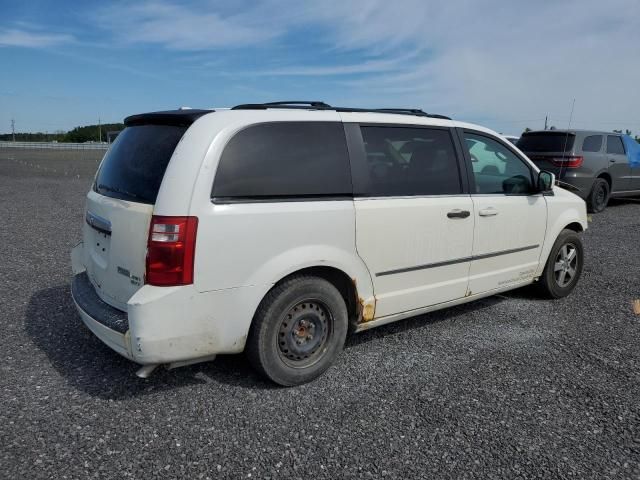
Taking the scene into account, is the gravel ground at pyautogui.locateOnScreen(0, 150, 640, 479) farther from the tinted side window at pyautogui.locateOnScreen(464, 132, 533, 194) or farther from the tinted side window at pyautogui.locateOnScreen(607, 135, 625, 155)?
the tinted side window at pyautogui.locateOnScreen(607, 135, 625, 155)

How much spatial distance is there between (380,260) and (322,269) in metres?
0.44

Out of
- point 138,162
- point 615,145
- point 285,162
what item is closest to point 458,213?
point 285,162

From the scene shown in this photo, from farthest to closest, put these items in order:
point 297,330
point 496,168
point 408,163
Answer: point 496,168, point 408,163, point 297,330

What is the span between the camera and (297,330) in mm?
3377

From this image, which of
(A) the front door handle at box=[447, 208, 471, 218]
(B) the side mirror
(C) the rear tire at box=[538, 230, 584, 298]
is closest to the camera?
(A) the front door handle at box=[447, 208, 471, 218]

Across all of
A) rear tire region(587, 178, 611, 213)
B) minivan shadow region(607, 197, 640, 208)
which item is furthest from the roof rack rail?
minivan shadow region(607, 197, 640, 208)

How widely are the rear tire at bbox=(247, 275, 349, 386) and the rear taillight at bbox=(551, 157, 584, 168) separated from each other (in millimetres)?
8440

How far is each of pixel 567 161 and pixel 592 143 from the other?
2.97ft

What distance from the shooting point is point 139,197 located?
306 cm

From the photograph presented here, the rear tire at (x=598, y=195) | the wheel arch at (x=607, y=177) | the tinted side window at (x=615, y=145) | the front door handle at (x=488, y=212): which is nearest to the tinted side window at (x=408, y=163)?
the front door handle at (x=488, y=212)

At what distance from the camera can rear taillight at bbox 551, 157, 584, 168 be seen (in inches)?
408

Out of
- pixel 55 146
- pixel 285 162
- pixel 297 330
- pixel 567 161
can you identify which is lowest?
pixel 297 330

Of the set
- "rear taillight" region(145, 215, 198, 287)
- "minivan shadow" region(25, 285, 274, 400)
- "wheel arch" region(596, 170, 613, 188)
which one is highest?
"wheel arch" region(596, 170, 613, 188)

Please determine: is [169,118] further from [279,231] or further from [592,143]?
[592,143]
